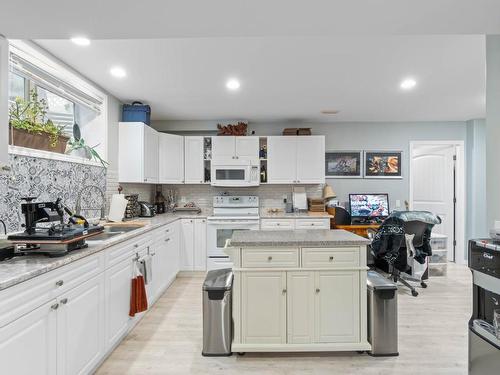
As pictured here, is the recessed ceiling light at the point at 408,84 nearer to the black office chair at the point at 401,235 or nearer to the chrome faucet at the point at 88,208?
the black office chair at the point at 401,235

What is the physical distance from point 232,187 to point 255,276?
3.04m

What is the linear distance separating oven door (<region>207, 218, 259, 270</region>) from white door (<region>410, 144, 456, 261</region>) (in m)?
2.95

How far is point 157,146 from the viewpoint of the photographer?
4.66m

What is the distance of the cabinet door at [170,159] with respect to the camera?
15.6 feet

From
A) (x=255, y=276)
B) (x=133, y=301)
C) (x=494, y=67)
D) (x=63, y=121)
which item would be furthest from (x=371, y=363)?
(x=63, y=121)

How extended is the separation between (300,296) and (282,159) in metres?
2.95

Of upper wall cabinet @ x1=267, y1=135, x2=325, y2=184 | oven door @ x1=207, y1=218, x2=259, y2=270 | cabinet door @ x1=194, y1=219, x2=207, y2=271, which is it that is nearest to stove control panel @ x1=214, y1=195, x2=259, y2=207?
oven door @ x1=207, y1=218, x2=259, y2=270

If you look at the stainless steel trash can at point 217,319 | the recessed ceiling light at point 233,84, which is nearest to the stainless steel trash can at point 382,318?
the stainless steel trash can at point 217,319

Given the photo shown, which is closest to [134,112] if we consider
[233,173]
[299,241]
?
[233,173]

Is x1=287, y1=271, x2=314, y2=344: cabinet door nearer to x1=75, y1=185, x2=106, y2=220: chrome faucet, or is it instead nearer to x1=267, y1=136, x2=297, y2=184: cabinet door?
x1=75, y1=185, x2=106, y2=220: chrome faucet

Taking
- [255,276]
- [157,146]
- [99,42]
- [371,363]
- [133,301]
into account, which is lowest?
[371,363]

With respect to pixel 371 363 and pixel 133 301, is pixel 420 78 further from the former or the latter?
pixel 133 301

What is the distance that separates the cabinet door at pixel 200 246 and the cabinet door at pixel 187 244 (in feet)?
0.20

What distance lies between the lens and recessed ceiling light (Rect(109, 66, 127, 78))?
Result: 300cm
